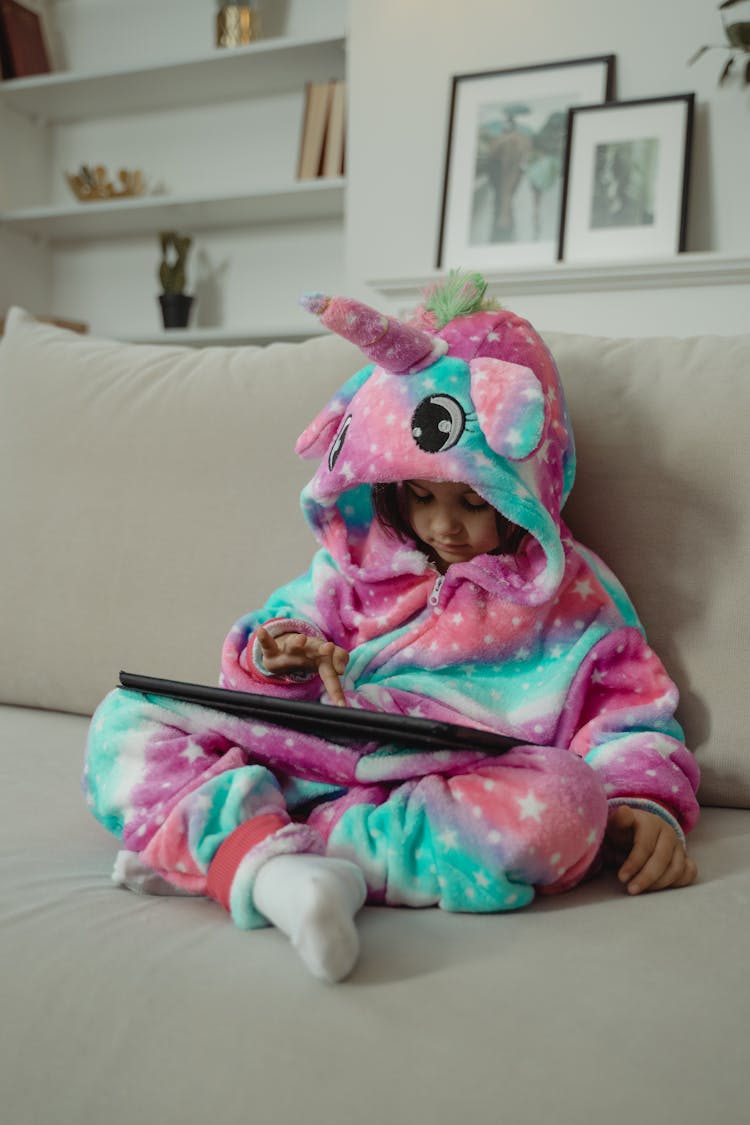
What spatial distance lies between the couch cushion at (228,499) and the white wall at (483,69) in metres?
1.45

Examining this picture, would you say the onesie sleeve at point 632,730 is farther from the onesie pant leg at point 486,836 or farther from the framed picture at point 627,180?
the framed picture at point 627,180

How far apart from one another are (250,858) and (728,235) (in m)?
2.26

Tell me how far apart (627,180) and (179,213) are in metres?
1.52

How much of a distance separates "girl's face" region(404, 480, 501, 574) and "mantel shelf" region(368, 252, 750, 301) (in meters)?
1.47

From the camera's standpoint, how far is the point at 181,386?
137cm

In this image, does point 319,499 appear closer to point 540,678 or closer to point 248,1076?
point 540,678

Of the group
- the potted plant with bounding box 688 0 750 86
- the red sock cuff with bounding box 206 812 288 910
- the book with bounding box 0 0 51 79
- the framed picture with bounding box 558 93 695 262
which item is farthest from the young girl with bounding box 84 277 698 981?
the book with bounding box 0 0 51 79

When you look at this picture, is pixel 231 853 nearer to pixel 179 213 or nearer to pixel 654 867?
pixel 654 867

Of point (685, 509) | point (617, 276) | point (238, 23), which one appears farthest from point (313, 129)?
point (685, 509)

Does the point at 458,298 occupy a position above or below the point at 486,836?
above

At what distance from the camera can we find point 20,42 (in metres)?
3.39

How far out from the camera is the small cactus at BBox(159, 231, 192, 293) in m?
3.30

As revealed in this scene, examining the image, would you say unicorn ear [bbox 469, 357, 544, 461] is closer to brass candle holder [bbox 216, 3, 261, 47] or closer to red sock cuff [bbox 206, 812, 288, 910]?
red sock cuff [bbox 206, 812, 288, 910]

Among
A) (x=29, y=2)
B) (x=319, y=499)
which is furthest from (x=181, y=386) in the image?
(x=29, y=2)
